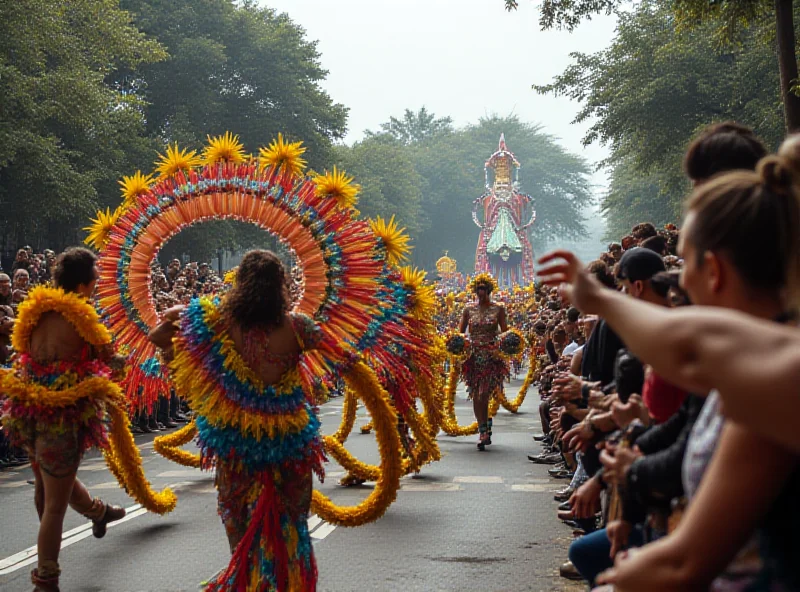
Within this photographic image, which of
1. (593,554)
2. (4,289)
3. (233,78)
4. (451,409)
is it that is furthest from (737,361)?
(233,78)

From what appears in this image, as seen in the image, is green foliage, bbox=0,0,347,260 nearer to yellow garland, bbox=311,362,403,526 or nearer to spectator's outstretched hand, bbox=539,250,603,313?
yellow garland, bbox=311,362,403,526

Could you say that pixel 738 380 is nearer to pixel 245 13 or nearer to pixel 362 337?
pixel 362 337

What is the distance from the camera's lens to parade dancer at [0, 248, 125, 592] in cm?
560

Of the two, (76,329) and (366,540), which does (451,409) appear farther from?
(76,329)

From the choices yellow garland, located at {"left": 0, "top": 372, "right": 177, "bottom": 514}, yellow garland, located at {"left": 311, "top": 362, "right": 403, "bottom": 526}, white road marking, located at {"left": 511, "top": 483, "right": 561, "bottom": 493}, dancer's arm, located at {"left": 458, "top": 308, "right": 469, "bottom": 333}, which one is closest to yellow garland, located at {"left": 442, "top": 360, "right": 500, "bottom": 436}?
dancer's arm, located at {"left": 458, "top": 308, "right": 469, "bottom": 333}

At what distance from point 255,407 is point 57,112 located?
66.1ft

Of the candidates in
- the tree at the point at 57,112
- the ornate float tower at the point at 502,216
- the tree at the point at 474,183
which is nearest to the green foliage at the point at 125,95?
the tree at the point at 57,112

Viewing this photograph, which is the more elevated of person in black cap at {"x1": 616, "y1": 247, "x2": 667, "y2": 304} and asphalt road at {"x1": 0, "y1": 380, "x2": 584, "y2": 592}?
person in black cap at {"x1": 616, "y1": 247, "x2": 667, "y2": 304}

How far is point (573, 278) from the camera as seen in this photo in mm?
2234

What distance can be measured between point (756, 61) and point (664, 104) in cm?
279

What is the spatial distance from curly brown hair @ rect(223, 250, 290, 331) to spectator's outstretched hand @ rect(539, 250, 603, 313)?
7.89 ft

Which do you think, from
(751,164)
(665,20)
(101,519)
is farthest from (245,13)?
(751,164)

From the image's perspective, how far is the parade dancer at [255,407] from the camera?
471 centimetres

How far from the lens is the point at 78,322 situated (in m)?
5.71
